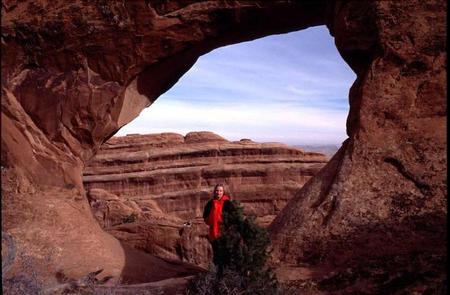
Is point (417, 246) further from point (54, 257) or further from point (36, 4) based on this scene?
point (36, 4)

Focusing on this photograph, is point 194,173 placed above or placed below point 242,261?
below

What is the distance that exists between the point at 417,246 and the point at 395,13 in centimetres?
425

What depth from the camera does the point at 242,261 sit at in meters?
5.21

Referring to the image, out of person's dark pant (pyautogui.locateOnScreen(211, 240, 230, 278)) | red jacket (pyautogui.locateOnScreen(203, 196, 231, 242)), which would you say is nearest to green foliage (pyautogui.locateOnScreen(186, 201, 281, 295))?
person's dark pant (pyautogui.locateOnScreen(211, 240, 230, 278))

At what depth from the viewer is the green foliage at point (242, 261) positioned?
514 cm

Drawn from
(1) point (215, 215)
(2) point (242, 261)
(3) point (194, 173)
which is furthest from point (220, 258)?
(3) point (194, 173)

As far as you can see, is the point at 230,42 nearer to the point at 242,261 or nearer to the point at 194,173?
the point at 242,261

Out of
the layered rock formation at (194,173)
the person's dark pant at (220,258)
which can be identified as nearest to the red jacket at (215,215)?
the person's dark pant at (220,258)

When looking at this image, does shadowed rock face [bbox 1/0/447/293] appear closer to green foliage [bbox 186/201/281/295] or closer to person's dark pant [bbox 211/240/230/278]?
green foliage [bbox 186/201/281/295]

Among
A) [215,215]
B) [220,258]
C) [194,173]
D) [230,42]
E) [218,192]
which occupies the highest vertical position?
[230,42]

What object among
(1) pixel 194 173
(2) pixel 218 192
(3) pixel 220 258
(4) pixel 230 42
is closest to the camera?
(3) pixel 220 258

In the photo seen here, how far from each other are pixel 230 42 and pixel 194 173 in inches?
988

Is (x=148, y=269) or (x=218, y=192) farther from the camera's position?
(x=148, y=269)

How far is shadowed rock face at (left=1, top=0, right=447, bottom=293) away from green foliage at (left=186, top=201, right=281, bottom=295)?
3.41ft
